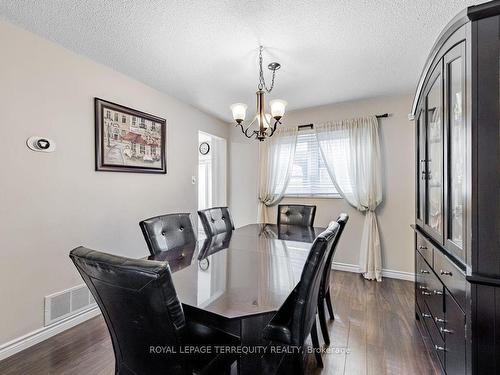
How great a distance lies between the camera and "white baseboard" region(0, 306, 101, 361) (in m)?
1.82

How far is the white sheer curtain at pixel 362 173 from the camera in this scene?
3.39m

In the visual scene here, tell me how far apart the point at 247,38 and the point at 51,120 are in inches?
69.5

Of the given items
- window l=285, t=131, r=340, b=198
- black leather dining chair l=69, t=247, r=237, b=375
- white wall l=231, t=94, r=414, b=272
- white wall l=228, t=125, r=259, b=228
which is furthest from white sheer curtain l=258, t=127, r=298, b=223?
black leather dining chair l=69, t=247, r=237, b=375

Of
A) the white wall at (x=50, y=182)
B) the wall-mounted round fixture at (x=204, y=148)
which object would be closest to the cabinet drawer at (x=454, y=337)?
the white wall at (x=50, y=182)

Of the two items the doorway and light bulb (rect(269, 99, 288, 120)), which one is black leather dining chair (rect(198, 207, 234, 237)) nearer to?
light bulb (rect(269, 99, 288, 120))

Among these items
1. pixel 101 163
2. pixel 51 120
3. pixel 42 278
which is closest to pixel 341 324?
pixel 42 278

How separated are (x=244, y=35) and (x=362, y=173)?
94.7 inches

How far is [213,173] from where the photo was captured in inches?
186

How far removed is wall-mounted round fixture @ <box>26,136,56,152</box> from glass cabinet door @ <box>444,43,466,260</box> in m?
2.79

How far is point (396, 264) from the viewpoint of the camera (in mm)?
3383

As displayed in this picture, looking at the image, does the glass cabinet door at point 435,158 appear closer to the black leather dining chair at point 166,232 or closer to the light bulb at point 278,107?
the light bulb at point 278,107

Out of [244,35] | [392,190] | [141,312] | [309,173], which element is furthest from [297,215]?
[141,312]

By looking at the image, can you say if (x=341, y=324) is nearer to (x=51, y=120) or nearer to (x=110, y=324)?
(x=110, y=324)

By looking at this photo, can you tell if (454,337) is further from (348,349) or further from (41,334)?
(41,334)
